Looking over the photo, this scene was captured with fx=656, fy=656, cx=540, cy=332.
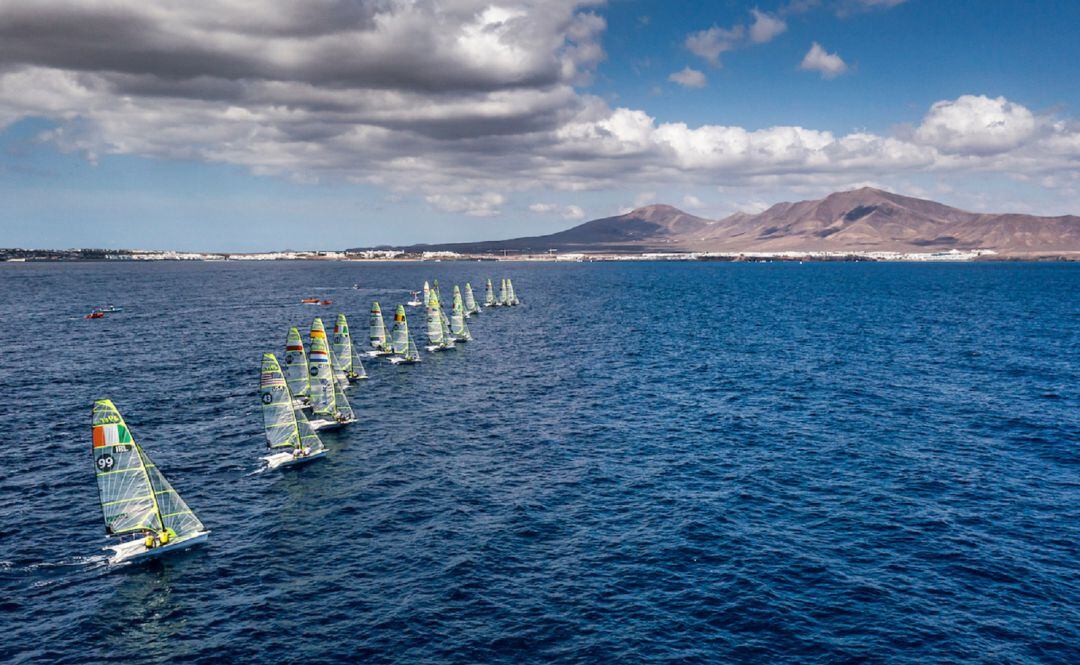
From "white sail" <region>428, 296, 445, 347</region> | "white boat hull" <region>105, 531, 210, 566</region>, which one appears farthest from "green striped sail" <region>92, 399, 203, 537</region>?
"white sail" <region>428, 296, 445, 347</region>

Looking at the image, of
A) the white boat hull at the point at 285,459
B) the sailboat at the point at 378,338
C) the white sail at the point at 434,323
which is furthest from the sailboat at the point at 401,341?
the white boat hull at the point at 285,459

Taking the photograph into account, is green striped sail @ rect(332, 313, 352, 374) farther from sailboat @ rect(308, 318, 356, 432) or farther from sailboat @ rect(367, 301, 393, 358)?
sailboat @ rect(367, 301, 393, 358)

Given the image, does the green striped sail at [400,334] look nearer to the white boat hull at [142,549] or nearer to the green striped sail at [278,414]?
the green striped sail at [278,414]

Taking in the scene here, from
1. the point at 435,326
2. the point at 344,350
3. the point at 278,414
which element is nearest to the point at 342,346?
the point at 344,350

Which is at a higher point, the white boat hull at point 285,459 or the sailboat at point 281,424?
the sailboat at point 281,424

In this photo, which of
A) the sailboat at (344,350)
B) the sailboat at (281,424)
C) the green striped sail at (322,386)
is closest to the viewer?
the sailboat at (281,424)

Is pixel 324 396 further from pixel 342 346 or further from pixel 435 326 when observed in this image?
pixel 435 326
